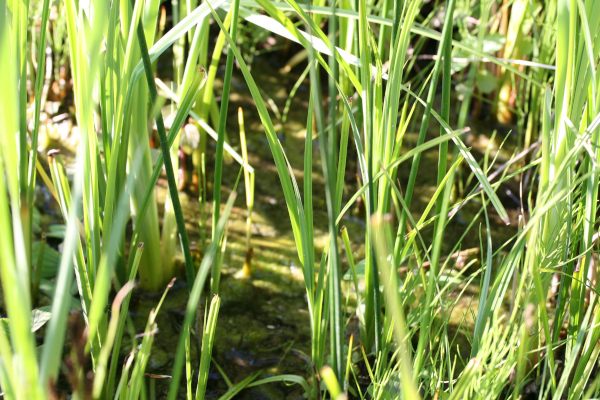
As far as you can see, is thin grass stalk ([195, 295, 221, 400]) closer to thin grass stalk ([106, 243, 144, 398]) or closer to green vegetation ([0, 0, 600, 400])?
green vegetation ([0, 0, 600, 400])

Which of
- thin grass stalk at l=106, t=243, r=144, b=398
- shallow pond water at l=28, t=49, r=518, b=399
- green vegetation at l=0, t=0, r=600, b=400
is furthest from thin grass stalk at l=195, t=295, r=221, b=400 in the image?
shallow pond water at l=28, t=49, r=518, b=399

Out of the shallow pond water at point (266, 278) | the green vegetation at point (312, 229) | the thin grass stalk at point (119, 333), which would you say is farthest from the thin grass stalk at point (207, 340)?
the shallow pond water at point (266, 278)

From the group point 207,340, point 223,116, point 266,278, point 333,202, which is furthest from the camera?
point 266,278

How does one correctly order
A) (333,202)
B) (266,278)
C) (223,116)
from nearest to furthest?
(333,202) → (223,116) → (266,278)

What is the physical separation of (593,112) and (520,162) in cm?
79

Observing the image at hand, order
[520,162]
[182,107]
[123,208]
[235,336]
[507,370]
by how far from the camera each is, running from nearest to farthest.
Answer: [123,208] → [507,370] → [182,107] → [235,336] → [520,162]

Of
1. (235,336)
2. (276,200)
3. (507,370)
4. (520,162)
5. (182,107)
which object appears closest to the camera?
(507,370)

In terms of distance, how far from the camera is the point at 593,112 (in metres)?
0.63

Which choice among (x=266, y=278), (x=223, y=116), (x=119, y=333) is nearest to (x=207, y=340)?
(x=119, y=333)

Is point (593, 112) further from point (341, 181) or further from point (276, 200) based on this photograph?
point (276, 200)

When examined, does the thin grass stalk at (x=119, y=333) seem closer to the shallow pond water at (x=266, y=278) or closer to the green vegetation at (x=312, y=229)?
the green vegetation at (x=312, y=229)

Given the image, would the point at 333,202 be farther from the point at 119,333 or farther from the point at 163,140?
the point at 119,333

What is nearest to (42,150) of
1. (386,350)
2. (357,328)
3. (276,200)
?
(276,200)

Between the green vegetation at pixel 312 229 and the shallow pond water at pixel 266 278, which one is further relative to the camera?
the shallow pond water at pixel 266 278
